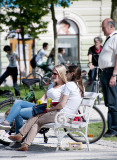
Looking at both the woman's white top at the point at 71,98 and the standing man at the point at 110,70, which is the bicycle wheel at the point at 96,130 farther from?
the woman's white top at the point at 71,98

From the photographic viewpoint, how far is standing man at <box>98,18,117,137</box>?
6629 millimetres

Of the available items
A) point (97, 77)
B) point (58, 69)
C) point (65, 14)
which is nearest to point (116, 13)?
point (97, 77)

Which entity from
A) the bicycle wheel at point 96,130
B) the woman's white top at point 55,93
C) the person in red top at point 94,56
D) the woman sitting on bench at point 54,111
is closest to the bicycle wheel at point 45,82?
the person in red top at point 94,56

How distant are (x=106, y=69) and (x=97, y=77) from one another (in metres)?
3.82

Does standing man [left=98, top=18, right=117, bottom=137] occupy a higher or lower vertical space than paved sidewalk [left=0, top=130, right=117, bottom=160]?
higher

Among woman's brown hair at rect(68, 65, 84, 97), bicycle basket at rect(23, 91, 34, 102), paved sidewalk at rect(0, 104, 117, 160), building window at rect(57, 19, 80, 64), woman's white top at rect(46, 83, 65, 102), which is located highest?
building window at rect(57, 19, 80, 64)

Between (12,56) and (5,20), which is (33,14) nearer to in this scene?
(5,20)

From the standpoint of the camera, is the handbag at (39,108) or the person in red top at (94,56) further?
the person in red top at (94,56)

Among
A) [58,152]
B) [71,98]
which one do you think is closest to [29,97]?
[71,98]

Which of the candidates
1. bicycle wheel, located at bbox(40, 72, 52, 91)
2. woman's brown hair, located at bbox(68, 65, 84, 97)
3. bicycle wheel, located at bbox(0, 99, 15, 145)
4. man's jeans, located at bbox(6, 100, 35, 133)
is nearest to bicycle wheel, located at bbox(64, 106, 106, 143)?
woman's brown hair, located at bbox(68, 65, 84, 97)

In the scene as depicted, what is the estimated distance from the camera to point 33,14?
1919 cm

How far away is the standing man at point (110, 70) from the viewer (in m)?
6.63

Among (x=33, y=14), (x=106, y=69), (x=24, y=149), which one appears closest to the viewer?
(x=24, y=149)

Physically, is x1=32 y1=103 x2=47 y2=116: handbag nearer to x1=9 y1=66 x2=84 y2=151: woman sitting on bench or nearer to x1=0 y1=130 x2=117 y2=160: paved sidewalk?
x1=9 y1=66 x2=84 y2=151: woman sitting on bench
